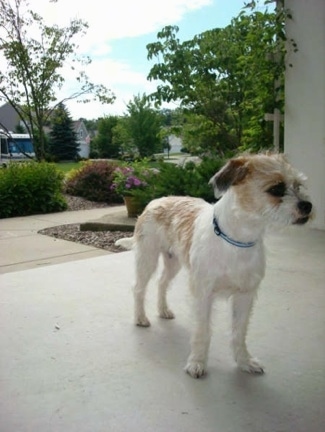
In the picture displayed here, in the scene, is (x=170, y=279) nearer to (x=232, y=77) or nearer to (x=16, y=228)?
(x=16, y=228)

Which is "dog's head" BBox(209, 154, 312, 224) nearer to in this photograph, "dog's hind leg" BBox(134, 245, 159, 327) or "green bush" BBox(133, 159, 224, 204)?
"dog's hind leg" BBox(134, 245, 159, 327)

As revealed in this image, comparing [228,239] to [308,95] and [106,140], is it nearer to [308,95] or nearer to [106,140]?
[308,95]

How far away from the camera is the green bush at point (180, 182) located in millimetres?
7433

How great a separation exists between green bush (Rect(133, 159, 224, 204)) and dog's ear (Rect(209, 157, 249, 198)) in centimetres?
483

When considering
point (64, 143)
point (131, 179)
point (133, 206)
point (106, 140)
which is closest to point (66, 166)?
point (64, 143)

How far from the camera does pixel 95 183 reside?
1180cm

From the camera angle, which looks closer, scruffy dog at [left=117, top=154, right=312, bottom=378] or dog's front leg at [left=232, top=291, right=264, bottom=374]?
scruffy dog at [left=117, top=154, right=312, bottom=378]

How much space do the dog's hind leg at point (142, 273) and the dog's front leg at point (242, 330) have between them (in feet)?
2.51

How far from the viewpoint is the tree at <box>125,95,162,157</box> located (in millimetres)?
33406

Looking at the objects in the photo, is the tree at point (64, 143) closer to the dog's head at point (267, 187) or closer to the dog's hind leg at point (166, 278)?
the dog's hind leg at point (166, 278)

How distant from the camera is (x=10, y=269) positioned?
5.00m

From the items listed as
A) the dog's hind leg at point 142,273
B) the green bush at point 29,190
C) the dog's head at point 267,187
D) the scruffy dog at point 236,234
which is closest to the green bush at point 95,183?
the green bush at point 29,190

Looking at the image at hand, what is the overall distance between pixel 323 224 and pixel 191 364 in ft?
14.6

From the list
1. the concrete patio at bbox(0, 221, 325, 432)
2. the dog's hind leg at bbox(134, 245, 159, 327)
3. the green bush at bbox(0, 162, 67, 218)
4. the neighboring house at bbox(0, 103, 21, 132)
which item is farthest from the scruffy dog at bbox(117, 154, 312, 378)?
the neighboring house at bbox(0, 103, 21, 132)
